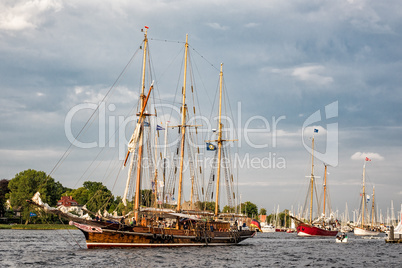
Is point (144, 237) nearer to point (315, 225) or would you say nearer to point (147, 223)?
point (147, 223)

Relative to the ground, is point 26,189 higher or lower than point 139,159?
lower

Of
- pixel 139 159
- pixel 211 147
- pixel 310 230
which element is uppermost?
pixel 211 147

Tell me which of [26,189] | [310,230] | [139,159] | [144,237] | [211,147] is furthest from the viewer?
[26,189]

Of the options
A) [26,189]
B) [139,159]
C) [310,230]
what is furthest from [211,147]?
[26,189]

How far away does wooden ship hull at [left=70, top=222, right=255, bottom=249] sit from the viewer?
62.0 metres

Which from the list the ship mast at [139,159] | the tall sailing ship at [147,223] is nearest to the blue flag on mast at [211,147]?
the tall sailing ship at [147,223]

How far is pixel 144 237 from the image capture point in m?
65.2

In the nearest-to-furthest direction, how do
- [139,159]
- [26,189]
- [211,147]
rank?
[139,159]
[211,147]
[26,189]

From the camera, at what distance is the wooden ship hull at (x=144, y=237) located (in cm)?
6201

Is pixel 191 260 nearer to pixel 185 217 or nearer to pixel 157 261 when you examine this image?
pixel 157 261

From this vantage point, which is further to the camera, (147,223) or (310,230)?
(310,230)

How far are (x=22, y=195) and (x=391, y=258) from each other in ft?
399

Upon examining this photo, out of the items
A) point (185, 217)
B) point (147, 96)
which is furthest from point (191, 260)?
point (147, 96)

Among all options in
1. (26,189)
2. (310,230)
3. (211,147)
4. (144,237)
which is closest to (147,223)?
(144,237)
